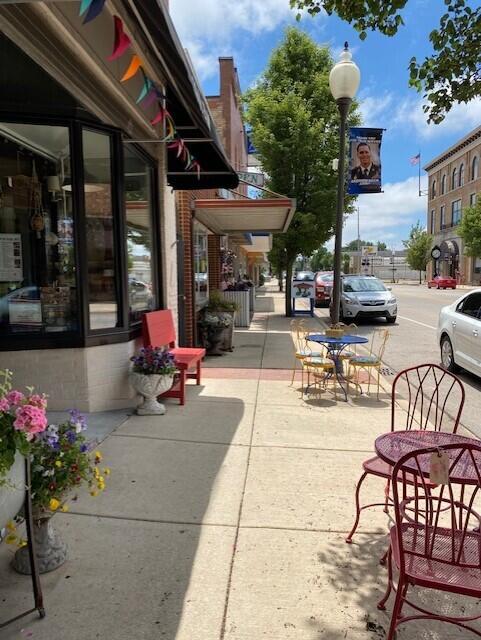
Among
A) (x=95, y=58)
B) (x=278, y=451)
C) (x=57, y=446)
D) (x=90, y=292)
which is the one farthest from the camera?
(x=90, y=292)

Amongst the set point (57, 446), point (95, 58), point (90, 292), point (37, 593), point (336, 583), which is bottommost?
point (336, 583)

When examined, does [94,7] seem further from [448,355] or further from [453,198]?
[453,198]

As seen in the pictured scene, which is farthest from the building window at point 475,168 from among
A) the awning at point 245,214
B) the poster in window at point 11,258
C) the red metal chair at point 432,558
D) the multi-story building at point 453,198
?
the red metal chair at point 432,558

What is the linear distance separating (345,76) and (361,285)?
1178 cm

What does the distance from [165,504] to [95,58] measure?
354cm

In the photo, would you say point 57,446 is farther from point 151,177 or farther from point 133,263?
point 151,177

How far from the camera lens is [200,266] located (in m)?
11.3

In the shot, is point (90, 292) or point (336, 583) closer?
point (336, 583)

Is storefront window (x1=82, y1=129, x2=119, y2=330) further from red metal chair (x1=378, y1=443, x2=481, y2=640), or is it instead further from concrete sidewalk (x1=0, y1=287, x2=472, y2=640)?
red metal chair (x1=378, y1=443, x2=481, y2=640)

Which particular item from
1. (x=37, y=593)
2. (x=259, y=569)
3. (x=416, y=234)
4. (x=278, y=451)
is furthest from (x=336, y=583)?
(x=416, y=234)

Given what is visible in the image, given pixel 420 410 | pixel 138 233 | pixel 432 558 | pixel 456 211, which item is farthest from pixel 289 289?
pixel 456 211

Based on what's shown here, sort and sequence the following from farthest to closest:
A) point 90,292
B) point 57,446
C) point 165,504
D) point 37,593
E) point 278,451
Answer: point 90,292, point 278,451, point 165,504, point 57,446, point 37,593

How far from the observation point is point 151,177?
22.0ft

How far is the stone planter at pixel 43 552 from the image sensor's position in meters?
2.72
